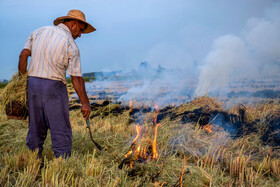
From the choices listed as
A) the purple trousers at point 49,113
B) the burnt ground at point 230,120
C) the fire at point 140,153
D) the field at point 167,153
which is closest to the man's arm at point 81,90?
the purple trousers at point 49,113

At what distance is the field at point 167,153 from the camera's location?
245cm

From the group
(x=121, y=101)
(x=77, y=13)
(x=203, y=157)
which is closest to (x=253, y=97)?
(x=121, y=101)

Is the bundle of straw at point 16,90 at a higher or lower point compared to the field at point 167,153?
higher

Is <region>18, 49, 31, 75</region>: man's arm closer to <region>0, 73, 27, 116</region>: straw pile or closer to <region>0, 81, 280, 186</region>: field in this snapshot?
<region>0, 73, 27, 116</region>: straw pile

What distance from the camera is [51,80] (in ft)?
9.14

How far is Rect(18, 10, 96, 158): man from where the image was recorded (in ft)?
9.12

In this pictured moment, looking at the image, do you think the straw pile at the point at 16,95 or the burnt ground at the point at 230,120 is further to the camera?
the burnt ground at the point at 230,120


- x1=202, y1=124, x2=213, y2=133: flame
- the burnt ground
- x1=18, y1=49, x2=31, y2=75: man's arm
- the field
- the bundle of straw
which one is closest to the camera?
the field

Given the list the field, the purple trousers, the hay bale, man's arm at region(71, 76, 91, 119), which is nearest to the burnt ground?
the field

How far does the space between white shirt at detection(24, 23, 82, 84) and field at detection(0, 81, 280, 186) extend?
102cm

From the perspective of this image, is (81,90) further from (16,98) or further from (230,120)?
(230,120)

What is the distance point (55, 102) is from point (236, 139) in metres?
3.45

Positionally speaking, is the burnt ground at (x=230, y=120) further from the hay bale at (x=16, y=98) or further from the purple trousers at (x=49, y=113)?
the hay bale at (x=16, y=98)

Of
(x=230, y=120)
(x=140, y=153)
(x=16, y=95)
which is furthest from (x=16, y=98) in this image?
(x=230, y=120)
